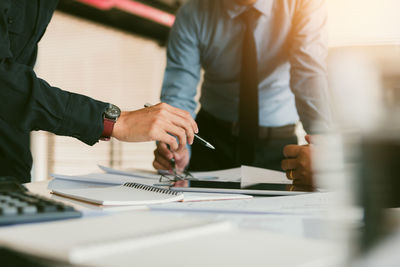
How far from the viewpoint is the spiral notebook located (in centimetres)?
64

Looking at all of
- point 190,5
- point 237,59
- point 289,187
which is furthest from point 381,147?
point 190,5

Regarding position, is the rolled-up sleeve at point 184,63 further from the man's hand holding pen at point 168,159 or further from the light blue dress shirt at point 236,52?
the man's hand holding pen at point 168,159

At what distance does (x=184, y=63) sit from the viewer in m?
1.65

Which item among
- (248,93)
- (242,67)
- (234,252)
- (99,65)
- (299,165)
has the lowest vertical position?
(234,252)

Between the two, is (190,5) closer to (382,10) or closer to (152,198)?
(382,10)

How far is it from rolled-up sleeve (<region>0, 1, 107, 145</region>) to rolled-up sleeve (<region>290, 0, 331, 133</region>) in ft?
2.68

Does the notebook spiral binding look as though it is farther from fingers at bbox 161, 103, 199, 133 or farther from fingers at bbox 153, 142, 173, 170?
fingers at bbox 153, 142, 173, 170

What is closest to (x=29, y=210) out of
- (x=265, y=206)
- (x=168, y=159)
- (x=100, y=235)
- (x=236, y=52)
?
(x=100, y=235)

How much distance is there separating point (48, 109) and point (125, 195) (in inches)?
11.7

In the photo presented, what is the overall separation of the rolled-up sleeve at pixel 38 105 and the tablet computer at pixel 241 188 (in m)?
0.25

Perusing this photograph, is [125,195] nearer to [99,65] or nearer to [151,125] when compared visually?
[151,125]

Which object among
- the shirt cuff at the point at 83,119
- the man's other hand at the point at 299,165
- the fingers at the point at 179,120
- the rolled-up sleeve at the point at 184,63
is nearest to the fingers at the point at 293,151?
the man's other hand at the point at 299,165

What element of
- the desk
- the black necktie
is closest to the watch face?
the desk

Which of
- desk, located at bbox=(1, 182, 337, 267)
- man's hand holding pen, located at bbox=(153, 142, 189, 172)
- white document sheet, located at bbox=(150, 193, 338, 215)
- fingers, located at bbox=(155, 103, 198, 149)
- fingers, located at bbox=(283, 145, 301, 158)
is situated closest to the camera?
desk, located at bbox=(1, 182, 337, 267)
